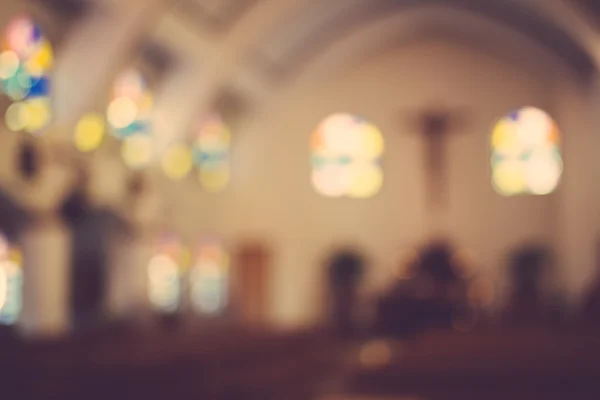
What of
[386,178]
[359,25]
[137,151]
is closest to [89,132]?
[137,151]

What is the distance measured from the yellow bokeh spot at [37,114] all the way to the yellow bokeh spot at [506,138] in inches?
354

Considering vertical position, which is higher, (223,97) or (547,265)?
(223,97)

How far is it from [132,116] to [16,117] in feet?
10.1

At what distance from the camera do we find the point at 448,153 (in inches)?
631

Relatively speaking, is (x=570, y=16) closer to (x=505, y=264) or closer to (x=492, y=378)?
(x=505, y=264)

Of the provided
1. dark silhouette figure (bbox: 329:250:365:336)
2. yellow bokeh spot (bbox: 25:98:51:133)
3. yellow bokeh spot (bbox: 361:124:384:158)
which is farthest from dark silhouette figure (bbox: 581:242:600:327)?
yellow bokeh spot (bbox: 25:98:51:133)

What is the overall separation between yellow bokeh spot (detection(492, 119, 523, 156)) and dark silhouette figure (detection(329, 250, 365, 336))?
11.5 ft

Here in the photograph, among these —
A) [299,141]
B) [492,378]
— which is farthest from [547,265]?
[492,378]

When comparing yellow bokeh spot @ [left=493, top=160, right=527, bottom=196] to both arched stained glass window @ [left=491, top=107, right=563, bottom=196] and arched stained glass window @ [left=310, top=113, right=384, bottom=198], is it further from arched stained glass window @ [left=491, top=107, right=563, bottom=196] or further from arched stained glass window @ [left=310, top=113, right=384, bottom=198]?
arched stained glass window @ [left=310, top=113, right=384, bottom=198]

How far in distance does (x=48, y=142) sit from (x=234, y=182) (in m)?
6.43

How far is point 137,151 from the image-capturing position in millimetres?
12609

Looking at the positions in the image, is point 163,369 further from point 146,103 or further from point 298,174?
point 298,174

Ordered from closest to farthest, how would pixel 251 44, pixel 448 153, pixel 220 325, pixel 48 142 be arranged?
pixel 48 142
pixel 251 44
pixel 220 325
pixel 448 153

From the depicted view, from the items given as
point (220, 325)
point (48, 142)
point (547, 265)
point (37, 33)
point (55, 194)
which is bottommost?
point (220, 325)
